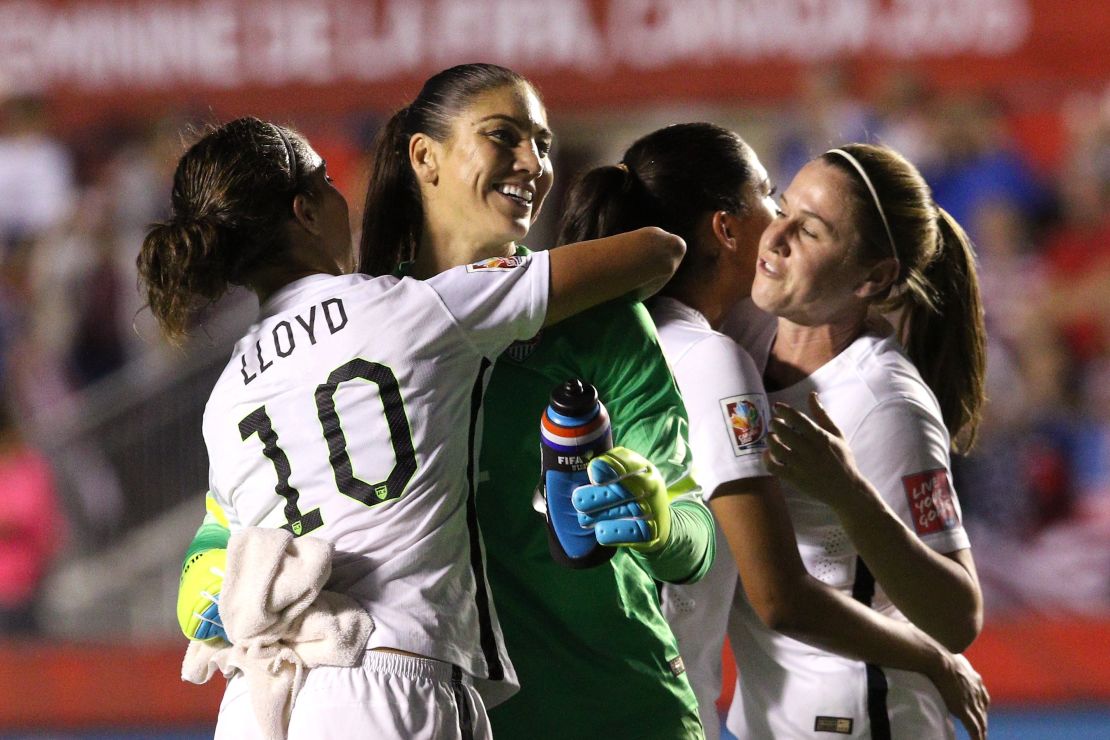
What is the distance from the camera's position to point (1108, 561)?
6828 mm

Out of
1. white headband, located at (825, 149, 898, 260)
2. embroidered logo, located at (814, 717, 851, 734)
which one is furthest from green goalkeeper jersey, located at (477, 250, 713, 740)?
white headband, located at (825, 149, 898, 260)

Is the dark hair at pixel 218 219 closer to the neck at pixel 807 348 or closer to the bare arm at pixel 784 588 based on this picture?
the bare arm at pixel 784 588

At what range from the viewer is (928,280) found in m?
2.54

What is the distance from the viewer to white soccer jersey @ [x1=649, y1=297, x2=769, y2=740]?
2.23m

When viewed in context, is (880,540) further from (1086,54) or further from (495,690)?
(1086,54)

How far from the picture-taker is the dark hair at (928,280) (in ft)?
8.06

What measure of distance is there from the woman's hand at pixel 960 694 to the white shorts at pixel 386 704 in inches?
36.2

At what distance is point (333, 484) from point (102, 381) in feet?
19.6

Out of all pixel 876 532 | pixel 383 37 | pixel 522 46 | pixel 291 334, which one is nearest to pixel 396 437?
pixel 291 334

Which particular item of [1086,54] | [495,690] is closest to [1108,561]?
[1086,54]

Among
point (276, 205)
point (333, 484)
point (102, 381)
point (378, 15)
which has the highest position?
point (378, 15)

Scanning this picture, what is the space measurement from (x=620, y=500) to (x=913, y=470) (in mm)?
758

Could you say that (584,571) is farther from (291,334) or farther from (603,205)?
(603,205)

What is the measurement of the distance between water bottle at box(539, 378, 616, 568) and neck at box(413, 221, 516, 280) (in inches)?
18.9
